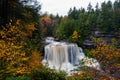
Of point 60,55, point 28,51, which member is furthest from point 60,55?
point 28,51

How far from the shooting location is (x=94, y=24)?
169ft

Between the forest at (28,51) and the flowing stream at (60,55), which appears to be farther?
the flowing stream at (60,55)

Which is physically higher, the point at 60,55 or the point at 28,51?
the point at 28,51

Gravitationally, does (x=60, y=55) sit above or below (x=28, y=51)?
below

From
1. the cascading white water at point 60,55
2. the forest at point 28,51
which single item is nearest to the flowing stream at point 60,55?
the cascading white water at point 60,55

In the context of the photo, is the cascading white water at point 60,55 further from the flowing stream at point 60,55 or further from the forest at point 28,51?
the forest at point 28,51

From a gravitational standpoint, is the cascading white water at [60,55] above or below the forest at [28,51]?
below

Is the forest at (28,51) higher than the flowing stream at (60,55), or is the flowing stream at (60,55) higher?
the forest at (28,51)

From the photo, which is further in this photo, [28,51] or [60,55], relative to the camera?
[60,55]

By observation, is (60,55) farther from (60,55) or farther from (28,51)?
(28,51)

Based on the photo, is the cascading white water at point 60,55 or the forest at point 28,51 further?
the cascading white water at point 60,55

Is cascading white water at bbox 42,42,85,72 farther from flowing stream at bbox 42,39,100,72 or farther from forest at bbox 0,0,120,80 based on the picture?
forest at bbox 0,0,120,80

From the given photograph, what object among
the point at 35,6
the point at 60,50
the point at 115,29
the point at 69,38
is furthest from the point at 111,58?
the point at 115,29

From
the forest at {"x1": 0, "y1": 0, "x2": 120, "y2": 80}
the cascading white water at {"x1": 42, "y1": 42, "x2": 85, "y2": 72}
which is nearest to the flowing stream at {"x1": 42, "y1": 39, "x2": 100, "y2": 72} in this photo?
the cascading white water at {"x1": 42, "y1": 42, "x2": 85, "y2": 72}
